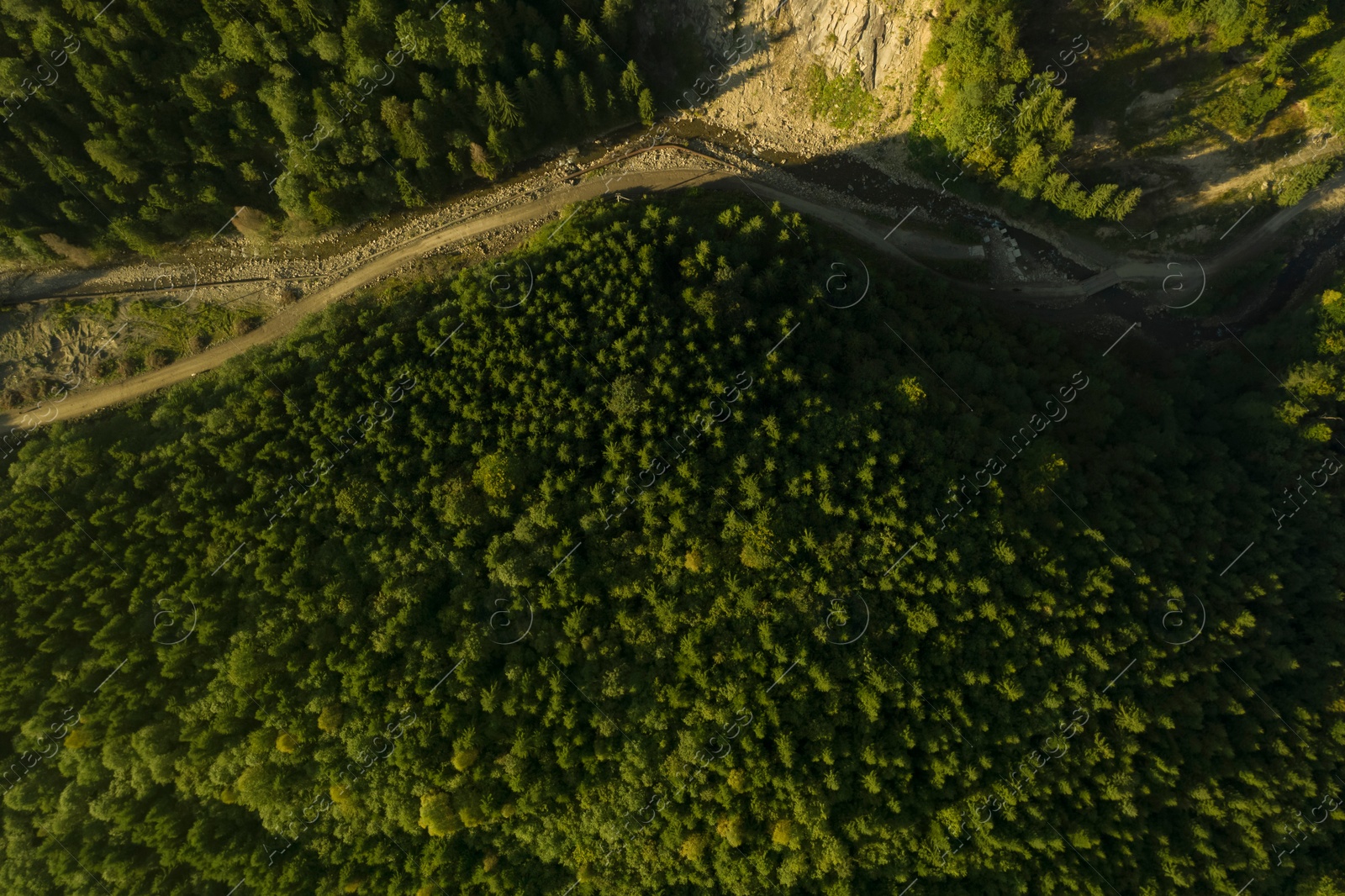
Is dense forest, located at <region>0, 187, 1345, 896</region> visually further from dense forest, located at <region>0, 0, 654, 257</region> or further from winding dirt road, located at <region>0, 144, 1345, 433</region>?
dense forest, located at <region>0, 0, 654, 257</region>

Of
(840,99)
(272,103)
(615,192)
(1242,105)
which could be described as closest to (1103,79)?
(1242,105)

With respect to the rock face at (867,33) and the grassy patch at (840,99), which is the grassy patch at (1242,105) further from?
the grassy patch at (840,99)

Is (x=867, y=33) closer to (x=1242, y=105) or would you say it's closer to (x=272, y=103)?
(x=1242, y=105)

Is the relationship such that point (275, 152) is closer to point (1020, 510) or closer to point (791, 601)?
point (791, 601)

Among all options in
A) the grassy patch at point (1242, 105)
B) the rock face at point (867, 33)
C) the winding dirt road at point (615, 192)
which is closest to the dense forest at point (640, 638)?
the winding dirt road at point (615, 192)

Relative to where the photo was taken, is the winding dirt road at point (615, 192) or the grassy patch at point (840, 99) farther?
the grassy patch at point (840, 99)

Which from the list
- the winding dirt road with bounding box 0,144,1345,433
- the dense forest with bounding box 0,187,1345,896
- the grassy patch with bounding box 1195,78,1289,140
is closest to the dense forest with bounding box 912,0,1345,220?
the grassy patch with bounding box 1195,78,1289,140
